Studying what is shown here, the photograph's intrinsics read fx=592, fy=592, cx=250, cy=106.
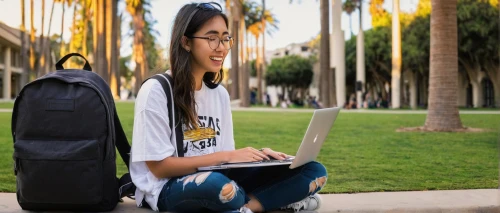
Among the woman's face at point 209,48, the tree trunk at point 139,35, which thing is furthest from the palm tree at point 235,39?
the woman's face at point 209,48

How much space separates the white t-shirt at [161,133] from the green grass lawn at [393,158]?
5.93 feet

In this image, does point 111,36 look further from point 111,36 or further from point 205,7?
point 205,7

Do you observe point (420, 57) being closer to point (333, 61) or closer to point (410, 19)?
point (410, 19)

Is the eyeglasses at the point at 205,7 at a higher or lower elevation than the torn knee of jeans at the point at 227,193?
higher

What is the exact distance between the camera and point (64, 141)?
306 cm

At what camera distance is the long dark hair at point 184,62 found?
3.16 meters

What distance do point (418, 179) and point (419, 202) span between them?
1831mm


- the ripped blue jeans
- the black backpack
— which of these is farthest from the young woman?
the black backpack

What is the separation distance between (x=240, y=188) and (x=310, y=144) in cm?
45

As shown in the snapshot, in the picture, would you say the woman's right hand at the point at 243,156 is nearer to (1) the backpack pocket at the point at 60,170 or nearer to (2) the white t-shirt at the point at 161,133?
(2) the white t-shirt at the point at 161,133

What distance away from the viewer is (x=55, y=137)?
308cm

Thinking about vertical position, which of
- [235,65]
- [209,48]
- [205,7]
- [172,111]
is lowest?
[172,111]

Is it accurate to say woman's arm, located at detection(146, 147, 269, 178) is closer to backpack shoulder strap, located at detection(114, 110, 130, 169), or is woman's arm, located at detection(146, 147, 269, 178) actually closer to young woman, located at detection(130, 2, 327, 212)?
young woman, located at detection(130, 2, 327, 212)

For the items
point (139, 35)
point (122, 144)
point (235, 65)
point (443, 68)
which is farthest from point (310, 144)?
point (139, 35)
